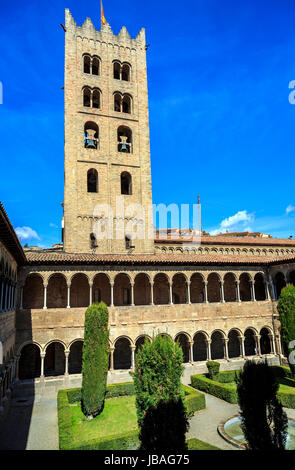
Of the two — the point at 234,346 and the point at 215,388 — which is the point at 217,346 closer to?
the point at 234,346

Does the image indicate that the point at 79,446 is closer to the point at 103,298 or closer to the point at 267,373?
the point at 267,373

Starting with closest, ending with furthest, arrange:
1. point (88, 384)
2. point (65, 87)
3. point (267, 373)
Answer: point (267, 373), point (88, 384), point (65, 87)

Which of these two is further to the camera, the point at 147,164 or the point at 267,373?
the point at 147,164

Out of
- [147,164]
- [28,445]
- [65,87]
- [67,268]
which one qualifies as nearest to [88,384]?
[28,445]

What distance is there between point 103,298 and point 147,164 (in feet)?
37.6

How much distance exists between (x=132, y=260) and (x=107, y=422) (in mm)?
9658

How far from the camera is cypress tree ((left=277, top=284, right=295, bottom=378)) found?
1864cm

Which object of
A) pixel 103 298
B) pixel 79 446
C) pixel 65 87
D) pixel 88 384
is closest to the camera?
pixel 79 446

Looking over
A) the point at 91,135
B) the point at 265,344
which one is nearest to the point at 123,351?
the point at 265,344

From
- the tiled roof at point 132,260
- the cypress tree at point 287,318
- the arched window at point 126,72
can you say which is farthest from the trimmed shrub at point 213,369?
the arched window at point 126,72

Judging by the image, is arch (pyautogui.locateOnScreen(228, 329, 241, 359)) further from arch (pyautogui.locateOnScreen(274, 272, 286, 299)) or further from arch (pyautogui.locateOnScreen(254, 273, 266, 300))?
arch (pyautogui.locateOnScreen(274, 272, 286, 299))

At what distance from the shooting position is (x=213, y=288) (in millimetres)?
26219

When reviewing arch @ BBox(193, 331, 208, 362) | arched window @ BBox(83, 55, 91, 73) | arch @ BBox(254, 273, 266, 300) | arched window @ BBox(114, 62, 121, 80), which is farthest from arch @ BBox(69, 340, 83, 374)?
arched window @ BBox(114, 62, 121, 80)

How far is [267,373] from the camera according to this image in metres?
8.82
